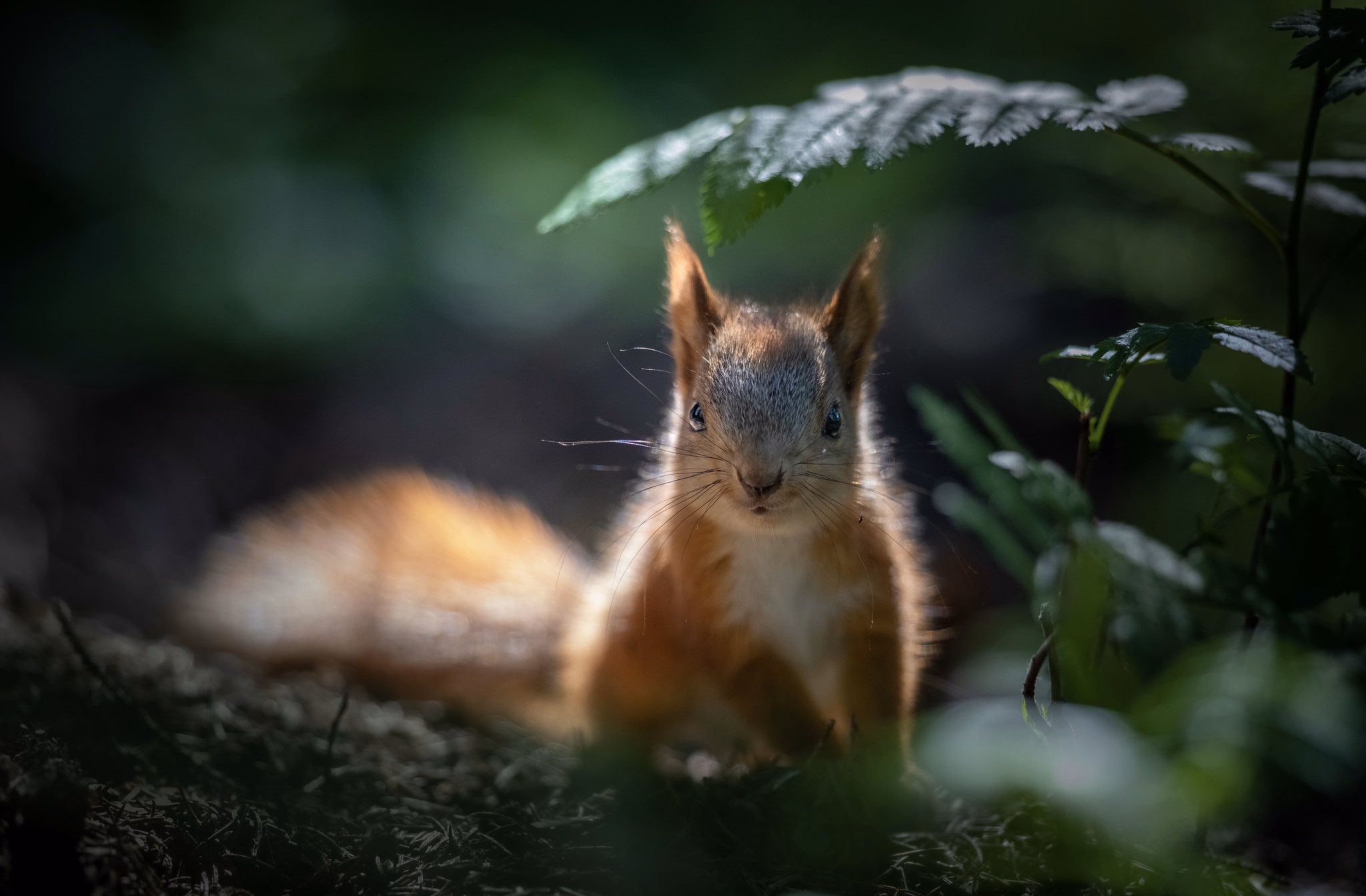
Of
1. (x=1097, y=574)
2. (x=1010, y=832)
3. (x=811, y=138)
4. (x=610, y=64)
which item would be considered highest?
(x=610, y=64)

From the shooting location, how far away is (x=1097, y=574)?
90 centimetres

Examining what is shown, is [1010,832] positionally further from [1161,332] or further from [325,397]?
[325,397]

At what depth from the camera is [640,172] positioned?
1232 millimetres

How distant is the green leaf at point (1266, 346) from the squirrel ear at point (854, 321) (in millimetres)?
763

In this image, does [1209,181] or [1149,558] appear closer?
[1149,558]

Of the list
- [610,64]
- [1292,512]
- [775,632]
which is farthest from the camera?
[610,64]

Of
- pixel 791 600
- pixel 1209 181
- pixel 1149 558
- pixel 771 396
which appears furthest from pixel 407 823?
pixel 1209 181

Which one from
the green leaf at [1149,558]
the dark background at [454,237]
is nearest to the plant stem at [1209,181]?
the green leaf at [1149,558]

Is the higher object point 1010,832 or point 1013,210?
point 1013,210

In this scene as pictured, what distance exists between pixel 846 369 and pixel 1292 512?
89 cm

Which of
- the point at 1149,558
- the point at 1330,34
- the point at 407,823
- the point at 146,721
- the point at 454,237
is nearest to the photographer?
the point at 1149,558

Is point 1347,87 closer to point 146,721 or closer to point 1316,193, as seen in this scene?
point 1316,193

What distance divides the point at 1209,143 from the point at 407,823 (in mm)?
1448

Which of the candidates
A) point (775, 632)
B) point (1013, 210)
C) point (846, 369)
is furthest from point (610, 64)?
point (775, 632)
